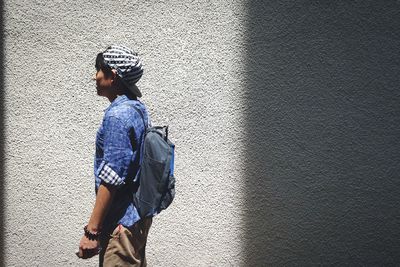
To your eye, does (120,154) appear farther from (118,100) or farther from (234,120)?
(234,120)

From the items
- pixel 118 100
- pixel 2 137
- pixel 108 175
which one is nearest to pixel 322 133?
pixel 118 100

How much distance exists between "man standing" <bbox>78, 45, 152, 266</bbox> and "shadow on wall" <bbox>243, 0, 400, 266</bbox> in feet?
4.19

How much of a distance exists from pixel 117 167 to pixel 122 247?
45 centimetres

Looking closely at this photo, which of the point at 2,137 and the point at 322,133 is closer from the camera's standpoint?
the point at 322,133

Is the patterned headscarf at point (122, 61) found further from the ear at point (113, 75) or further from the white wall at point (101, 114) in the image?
the white wall at point (101, 114)

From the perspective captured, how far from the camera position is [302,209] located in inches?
120

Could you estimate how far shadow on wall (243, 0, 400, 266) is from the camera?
9.51 ft

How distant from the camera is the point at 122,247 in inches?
76.0

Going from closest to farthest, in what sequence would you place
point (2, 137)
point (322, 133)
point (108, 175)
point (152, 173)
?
point (108, 175) < point (152, 173) < point (322, 133) < point (2, 137)

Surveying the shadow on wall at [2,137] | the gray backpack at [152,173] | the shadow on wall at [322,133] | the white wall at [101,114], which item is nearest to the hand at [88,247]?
the gray backpack at [152,173]

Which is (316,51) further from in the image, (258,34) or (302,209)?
(302,209)

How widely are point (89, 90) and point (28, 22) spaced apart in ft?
2.40

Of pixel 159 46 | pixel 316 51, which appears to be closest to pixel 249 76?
pixel 316 51

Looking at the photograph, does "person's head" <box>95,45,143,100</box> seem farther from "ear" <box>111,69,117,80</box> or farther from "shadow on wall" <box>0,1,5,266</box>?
"shadow on wall" <box>0,1,5,266</box>
